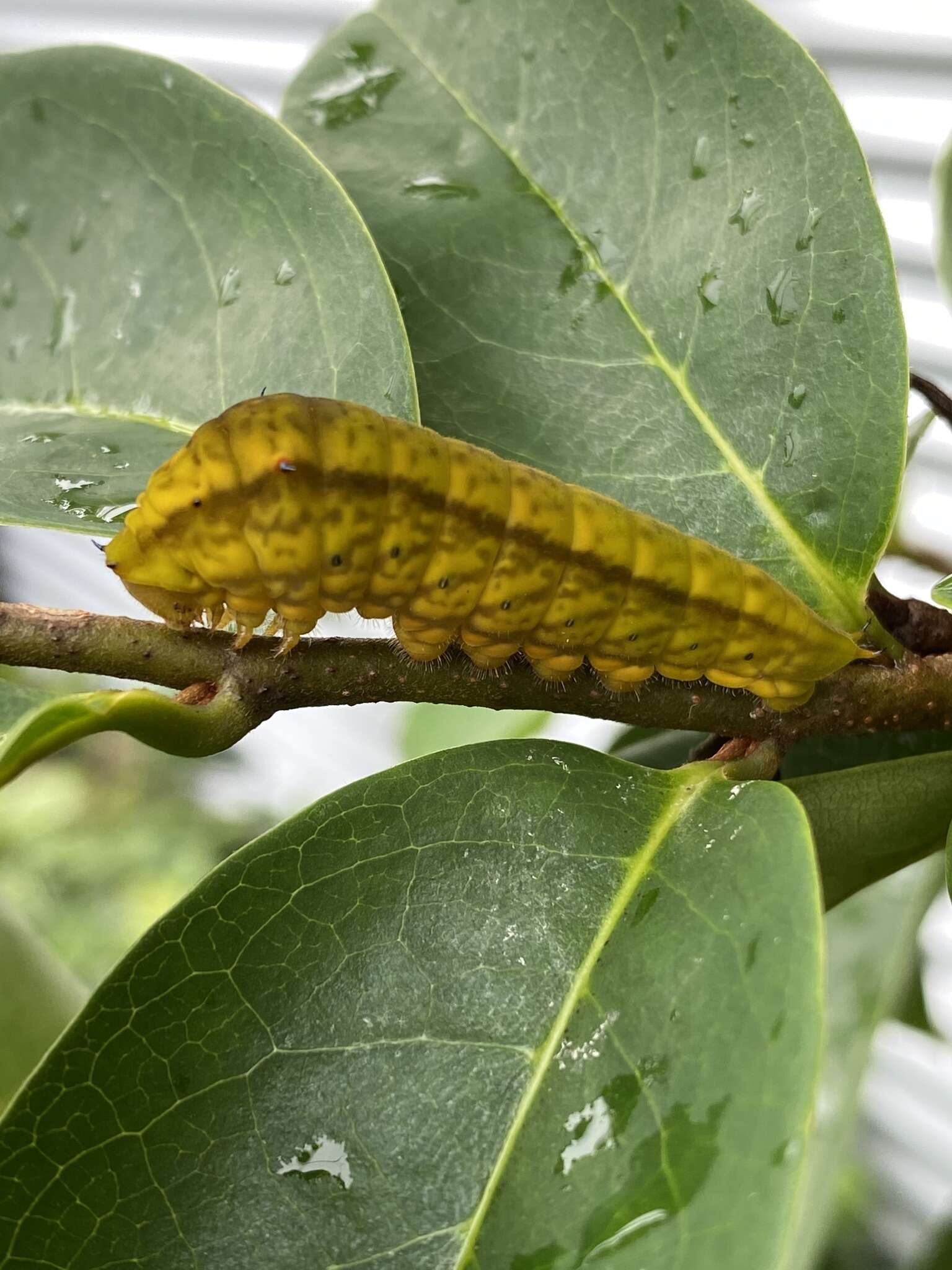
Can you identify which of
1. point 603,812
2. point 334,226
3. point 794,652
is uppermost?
point 334,226

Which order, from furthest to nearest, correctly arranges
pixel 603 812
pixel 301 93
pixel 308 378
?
1. pixel 301 93
2. pixel 308 378
3. pixel 603 812

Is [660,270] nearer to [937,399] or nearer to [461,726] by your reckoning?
[937,399]

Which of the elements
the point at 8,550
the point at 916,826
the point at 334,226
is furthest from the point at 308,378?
the point at 8,550

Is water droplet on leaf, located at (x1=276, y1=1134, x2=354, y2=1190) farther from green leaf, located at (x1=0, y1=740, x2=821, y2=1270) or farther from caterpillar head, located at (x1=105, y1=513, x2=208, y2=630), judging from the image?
caterpillar head, located at (x1=105, y1=513, x2=208, y2=630)

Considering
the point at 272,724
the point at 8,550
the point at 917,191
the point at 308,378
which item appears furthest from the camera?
the point at 8,550

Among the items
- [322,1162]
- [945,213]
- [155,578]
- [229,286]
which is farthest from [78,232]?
[945,213]

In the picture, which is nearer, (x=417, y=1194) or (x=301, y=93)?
(x=417, y=1194)

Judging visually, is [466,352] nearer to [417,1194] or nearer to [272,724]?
[417,1194]

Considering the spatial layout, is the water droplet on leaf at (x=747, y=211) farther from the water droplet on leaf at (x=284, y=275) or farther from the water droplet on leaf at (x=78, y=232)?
the water droplet on leaf at (x=78, y=232)
